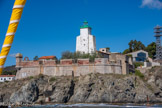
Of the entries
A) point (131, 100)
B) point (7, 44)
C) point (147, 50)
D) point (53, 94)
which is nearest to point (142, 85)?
point (131, 100)

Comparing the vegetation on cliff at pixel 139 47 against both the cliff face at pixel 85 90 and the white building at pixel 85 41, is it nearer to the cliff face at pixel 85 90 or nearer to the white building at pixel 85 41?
the white building at pixel 85 41

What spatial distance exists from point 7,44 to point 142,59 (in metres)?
73.4

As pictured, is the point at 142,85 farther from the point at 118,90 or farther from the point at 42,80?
the point at 42,80

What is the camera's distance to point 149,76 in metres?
54.1

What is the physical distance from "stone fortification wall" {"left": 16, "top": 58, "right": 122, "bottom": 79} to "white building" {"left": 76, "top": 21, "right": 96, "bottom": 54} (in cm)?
1134

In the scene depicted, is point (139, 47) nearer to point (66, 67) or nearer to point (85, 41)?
point (85, 41)

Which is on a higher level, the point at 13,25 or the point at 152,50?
the point at 152,50

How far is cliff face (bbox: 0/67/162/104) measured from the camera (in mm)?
45750

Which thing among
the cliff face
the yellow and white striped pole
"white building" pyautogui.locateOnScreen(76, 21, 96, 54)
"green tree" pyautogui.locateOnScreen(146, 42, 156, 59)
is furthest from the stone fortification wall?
the yellow and white striped pole

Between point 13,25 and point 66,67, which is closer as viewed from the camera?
point 13,25

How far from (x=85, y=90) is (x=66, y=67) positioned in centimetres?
869

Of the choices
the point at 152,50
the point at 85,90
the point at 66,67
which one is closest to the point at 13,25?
the point at 85,90

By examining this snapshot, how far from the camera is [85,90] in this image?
151ft

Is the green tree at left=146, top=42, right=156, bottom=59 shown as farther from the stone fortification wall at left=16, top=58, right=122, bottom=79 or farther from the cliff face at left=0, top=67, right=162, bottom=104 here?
the cliff face at left=0, top=67, right=162, bottom=104
